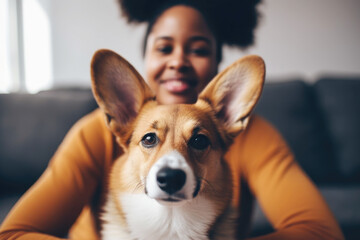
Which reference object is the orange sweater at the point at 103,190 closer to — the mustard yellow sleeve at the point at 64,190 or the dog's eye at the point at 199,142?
the mustard yellow sleeve at the point at 64,190

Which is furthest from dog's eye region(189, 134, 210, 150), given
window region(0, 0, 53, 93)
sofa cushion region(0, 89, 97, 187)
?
window region(0, 0, 53, 93)

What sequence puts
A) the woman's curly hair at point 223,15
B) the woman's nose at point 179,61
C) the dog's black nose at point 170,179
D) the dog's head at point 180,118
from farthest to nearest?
1. the woman's curly hair at point 223,15
2. the woman's nose at point 179,61
3. the dog's head at point 180,118
4. the dog's black nose at point 170,179

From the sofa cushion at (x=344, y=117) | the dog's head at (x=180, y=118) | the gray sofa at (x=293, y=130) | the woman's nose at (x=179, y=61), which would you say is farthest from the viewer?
the sofa cushion at (x=344, y=117)

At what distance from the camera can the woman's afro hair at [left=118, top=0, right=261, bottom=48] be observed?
1.34 m

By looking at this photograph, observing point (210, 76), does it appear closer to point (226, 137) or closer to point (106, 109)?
point (226, 137)

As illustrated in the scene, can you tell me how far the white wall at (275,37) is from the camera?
105 inches

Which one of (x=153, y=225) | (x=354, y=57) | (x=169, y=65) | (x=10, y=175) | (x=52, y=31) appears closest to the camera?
(x=153, y=225)

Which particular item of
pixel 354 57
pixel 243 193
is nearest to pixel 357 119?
pixel 354 57

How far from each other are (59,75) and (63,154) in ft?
6.42

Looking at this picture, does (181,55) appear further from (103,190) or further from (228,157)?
(103,190)

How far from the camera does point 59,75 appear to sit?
2775mm

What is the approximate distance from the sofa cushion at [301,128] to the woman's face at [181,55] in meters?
1.12

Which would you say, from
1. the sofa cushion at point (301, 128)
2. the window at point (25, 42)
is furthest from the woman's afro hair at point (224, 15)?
the window at point (25, 42)

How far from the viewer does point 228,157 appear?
119 centimetres
